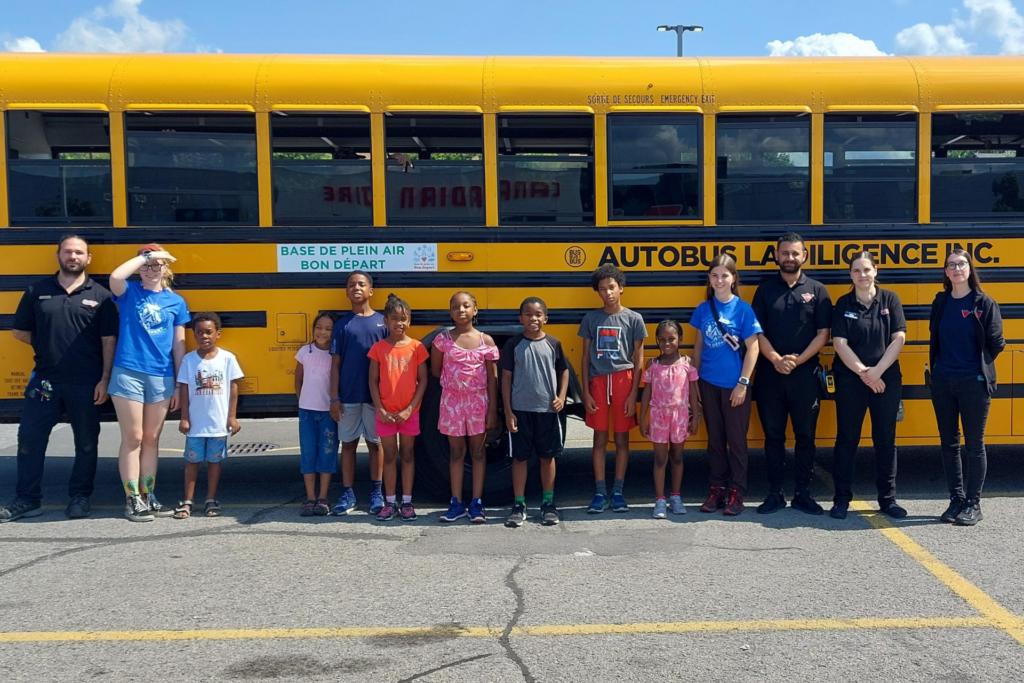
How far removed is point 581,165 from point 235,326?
8.40 ft

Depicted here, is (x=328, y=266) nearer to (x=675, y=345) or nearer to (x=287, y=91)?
(x=287, y=91)

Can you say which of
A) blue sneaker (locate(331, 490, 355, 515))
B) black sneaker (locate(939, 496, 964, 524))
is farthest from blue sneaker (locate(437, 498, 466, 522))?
black sneaker (locate(939, 496, 964, 524))

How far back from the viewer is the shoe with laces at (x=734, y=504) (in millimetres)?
5676

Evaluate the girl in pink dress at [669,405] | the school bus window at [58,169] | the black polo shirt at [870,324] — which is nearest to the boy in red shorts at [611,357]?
the girl in pink dress at [669,405]

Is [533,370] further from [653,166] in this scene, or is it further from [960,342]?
[960,342]

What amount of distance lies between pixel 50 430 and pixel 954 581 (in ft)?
18.0

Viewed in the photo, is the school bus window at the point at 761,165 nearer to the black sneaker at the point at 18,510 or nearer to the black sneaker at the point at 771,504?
the black sneaker at the point at 771,504

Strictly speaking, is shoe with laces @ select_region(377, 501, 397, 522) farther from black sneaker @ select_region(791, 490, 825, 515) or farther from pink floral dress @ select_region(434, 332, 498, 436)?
black sneaker @ select_region(791, 490, 825, 515)

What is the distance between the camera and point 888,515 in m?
5.68

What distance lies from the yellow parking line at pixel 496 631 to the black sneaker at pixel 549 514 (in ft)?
5.23

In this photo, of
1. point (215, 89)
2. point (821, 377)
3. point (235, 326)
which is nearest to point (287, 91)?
point (215, 89)

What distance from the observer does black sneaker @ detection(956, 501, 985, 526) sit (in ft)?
17.9

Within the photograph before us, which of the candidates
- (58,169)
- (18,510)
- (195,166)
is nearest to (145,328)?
(195,166)

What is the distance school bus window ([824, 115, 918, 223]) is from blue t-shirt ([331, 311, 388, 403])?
3.16 meters
